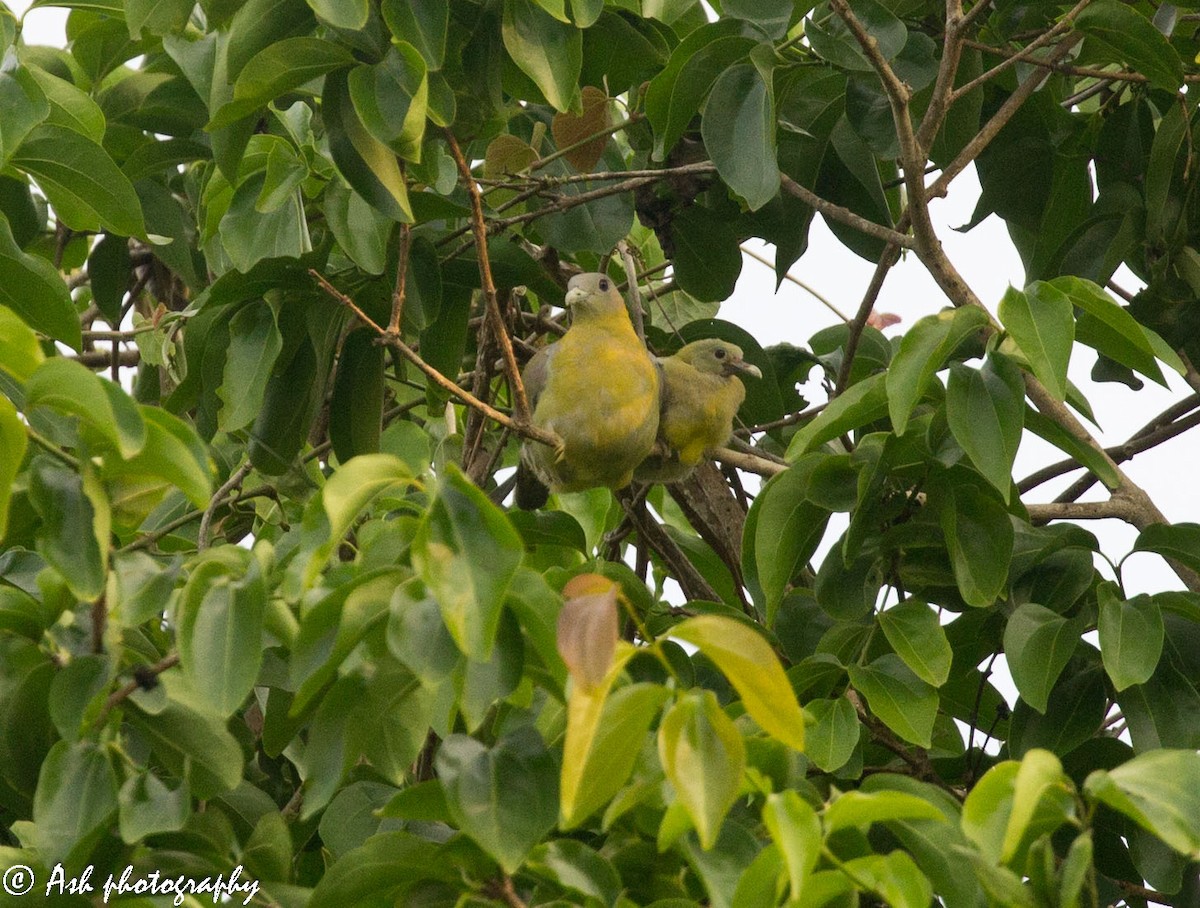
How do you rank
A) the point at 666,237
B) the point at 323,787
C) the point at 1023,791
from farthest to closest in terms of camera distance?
the point at 666,237 < the point at 323,787 < the point at 1023,791

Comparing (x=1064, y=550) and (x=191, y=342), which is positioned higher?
(x=191, y=342)

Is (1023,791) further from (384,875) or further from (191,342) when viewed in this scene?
(191,342)

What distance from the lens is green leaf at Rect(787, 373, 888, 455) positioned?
219 centimetres

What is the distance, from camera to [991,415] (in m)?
2.07

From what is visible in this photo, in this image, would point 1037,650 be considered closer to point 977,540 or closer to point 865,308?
point 977,540

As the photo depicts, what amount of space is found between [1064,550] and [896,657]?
0.35 metres

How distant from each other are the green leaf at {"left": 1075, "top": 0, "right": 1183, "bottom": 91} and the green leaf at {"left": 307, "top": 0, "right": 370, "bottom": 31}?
120 cm

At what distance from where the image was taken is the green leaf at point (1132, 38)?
2.43 meters

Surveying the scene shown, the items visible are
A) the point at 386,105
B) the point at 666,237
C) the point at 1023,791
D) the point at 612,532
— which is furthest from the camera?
the point at 612,532

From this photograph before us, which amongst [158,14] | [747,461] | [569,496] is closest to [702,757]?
[158,14]

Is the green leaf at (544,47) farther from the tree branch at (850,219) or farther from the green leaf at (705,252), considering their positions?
the green leaf at (705,252)

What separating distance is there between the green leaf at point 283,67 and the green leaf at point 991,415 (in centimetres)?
102

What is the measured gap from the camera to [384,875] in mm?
1679

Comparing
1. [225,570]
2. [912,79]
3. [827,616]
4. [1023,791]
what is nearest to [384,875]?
[225,570]
